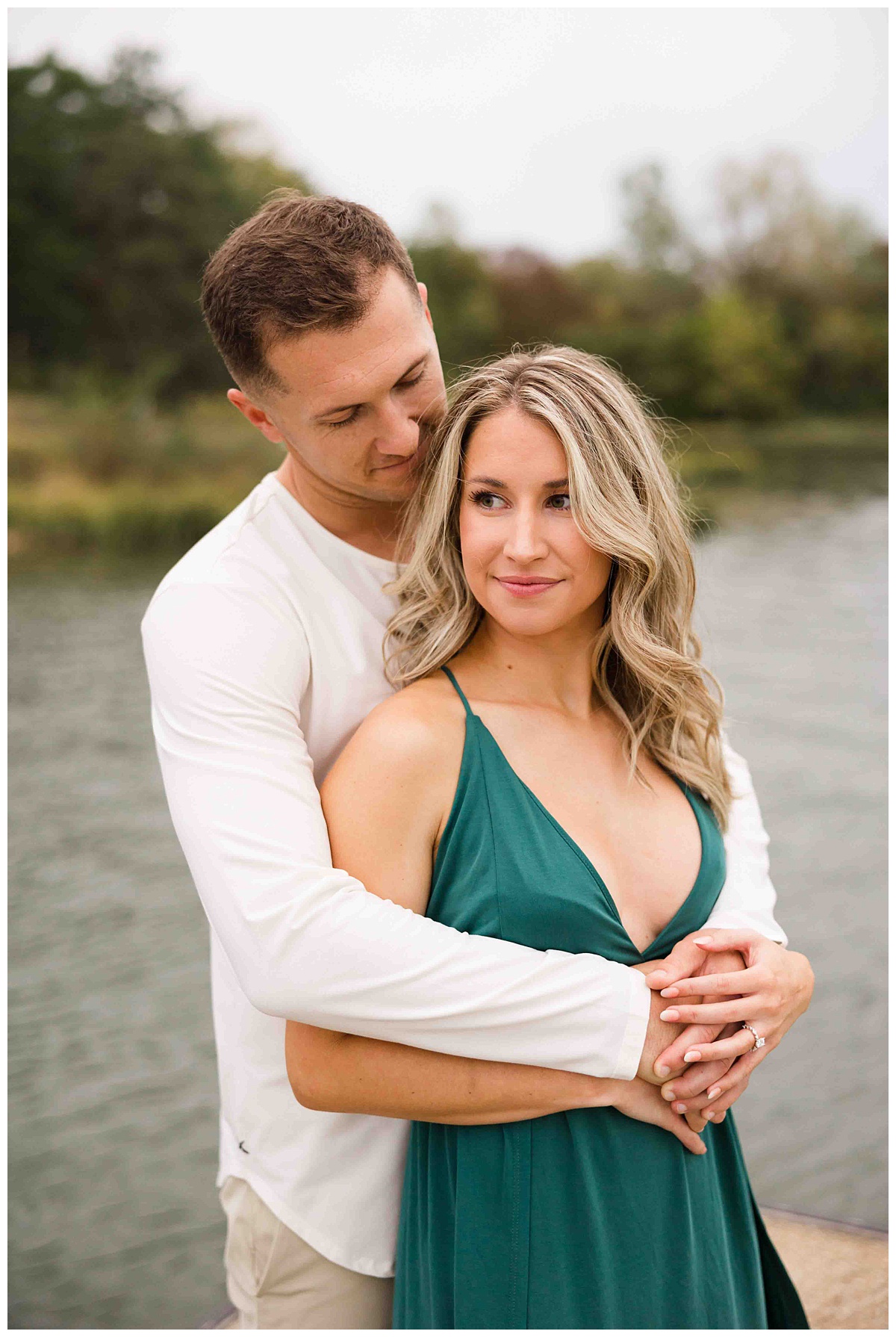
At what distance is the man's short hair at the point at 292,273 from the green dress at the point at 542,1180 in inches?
21.4

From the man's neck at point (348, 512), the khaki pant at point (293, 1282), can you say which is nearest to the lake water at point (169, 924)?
the khaki pant at point (293, 1282)

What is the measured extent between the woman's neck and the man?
0.47ft

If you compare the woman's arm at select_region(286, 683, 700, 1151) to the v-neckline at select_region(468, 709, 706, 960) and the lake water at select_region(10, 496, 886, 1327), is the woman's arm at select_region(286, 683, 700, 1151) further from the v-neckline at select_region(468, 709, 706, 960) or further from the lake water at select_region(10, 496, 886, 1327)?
the lake water at select_region(10, 496, 886, 1327)

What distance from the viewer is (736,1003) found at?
119 cm

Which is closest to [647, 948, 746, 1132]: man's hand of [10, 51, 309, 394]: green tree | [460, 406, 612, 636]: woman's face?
[460, 406, 612, 636]: woman's face

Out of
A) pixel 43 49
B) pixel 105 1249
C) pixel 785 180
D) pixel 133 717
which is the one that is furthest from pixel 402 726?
pixel 785 180

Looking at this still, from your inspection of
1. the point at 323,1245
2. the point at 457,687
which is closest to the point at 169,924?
the point at 323,1245

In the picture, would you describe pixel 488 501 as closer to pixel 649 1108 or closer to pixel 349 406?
pixel 349 406

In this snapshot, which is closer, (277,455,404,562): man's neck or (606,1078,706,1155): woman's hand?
(606,1078,706,1155): woman's hand

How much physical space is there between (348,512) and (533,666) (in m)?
0.34

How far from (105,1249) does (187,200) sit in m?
5.27

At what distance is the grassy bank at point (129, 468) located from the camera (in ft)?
Result: 19.6

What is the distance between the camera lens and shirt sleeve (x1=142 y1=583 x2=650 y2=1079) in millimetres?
1056

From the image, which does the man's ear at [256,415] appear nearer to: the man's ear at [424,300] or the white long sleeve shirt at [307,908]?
the white long sleeve shirt at [307,908]
